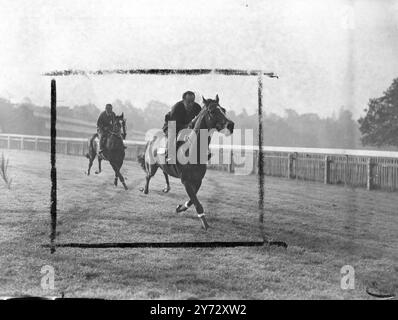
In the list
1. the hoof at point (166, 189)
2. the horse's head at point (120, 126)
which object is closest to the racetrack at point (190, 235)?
the hoof at point (166, 189)

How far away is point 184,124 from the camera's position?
3637mm

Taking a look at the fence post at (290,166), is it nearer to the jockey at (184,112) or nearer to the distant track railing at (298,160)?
the distant track railing at (298,160)

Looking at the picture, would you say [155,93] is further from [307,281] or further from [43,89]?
[307,281]

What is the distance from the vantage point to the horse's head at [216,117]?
337 centimetres

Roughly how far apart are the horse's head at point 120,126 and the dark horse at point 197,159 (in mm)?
260

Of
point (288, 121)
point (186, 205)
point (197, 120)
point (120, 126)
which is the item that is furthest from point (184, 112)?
point (288, 121)

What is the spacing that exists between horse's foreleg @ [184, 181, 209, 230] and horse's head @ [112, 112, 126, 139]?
2.48 feet

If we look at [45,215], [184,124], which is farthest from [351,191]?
[45,215]

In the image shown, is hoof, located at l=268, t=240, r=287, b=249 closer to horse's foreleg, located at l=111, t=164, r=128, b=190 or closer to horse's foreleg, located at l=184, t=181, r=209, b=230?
horse's foreleg, located at l=184, t=181, r=209, b=230

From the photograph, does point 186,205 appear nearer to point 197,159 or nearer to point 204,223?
point 204,223

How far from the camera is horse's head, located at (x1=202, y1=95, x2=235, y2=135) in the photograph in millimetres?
3373

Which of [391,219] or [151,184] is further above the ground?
[151,184]

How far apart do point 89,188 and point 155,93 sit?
3.51ft

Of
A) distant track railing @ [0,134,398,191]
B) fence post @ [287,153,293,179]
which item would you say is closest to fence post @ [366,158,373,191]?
distant track railing @ [0,134,398,191]
